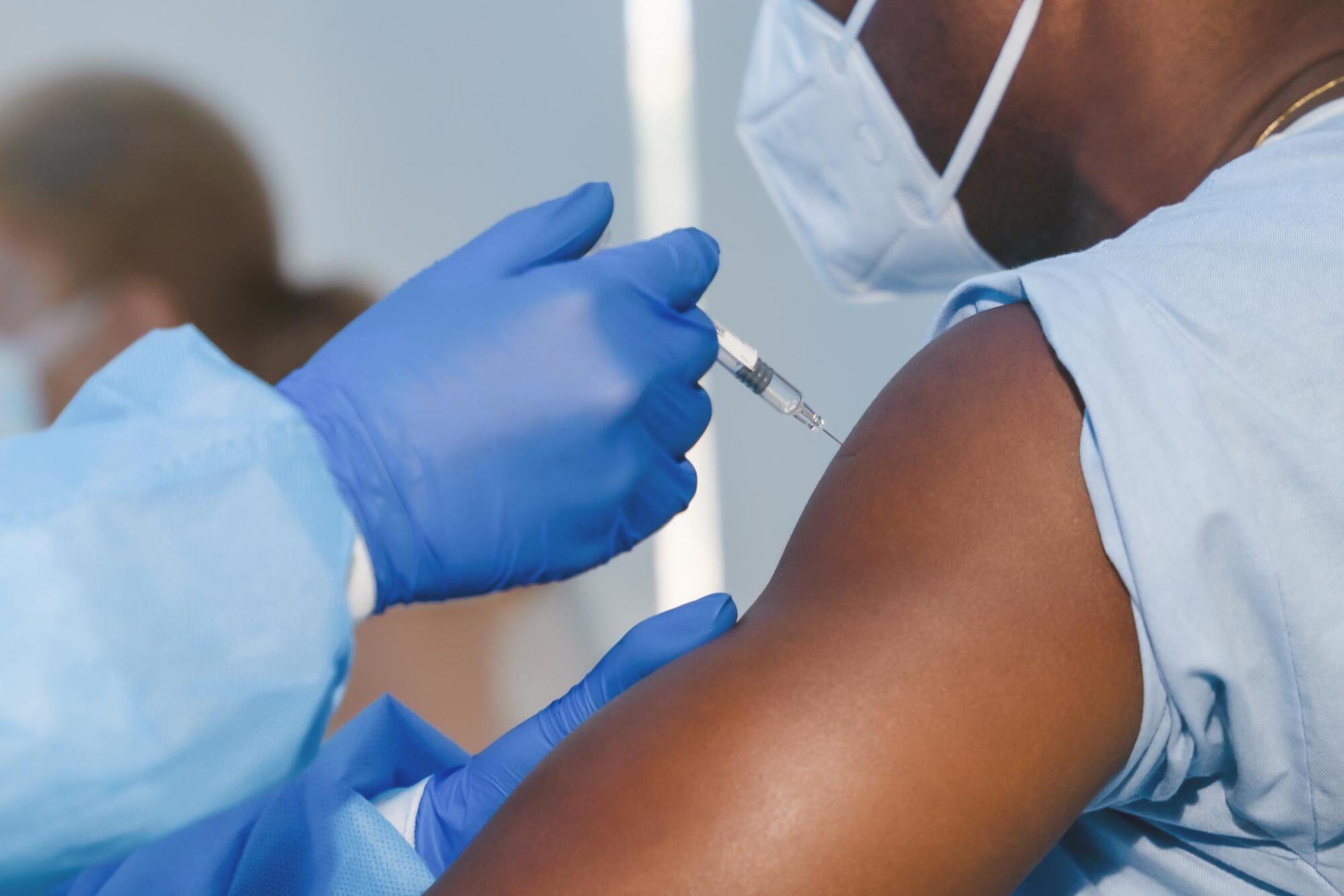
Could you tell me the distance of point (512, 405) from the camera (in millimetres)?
723

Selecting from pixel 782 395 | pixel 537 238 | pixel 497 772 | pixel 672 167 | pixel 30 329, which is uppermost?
pixel 30 329

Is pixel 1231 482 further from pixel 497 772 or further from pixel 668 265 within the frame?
pixel 497 772

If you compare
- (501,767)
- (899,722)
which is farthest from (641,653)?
(899,722)

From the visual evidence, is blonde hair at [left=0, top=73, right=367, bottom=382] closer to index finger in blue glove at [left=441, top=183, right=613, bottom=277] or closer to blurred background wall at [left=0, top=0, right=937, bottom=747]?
blurred background wall at [left=0, top=0, right=937, bottom=747]

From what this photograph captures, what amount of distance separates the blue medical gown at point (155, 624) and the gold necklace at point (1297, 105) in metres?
0.75

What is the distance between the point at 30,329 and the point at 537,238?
130cm

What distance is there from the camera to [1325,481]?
0.57 metres

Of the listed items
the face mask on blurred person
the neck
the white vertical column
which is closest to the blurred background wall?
the white vertical column

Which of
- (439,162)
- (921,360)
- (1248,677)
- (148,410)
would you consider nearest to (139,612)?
(148,410)

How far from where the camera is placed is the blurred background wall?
1687 millimetres

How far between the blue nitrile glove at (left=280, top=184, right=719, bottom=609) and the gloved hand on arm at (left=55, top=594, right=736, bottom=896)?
102 millimetres

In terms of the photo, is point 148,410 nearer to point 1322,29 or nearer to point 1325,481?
point 1325,481

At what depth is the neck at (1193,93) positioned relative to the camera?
79 centimetres

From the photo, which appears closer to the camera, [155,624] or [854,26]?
[155,624]
